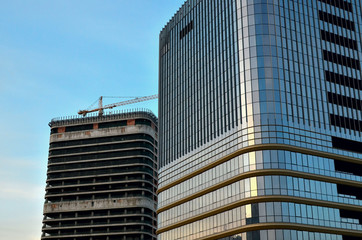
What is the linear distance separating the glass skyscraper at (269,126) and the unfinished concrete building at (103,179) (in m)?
44.6

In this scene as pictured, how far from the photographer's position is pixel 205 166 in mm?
98000

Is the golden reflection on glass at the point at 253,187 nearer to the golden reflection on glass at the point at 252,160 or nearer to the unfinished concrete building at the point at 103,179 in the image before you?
Result: the golden reflection on glass at the point at 252,160

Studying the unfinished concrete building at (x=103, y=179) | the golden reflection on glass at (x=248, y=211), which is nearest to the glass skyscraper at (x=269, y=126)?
the golden reflection on glass at (x=248, y=211)

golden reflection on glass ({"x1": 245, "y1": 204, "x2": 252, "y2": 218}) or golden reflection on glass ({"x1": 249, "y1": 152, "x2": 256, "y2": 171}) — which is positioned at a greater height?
golden reflection on glass ({"x1": 249, "y1": 152, "x2": 256, "y2": 171})

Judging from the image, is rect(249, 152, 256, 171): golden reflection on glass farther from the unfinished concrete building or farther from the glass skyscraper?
the unfinished concrete building

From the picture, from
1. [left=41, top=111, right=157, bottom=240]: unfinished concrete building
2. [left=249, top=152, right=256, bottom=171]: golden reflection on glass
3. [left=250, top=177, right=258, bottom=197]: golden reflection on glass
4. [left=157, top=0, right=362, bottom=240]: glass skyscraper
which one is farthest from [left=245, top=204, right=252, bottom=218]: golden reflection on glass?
[left=41, top=111, right=157, bottom=240]: unfinished concrete building

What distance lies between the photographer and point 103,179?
6280 inches

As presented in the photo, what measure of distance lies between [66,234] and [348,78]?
321 ft

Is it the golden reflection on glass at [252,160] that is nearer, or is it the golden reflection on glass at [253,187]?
the golden reflection on glass at [253,187]

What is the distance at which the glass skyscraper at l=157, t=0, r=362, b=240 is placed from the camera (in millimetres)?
85438

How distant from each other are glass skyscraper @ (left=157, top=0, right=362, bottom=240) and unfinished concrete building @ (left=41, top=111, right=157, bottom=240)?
44.6 m

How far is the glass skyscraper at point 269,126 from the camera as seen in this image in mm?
85438

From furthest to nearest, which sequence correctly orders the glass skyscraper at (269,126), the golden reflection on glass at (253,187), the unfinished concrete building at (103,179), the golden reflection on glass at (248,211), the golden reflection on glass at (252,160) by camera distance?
the unfinished concrete building at (103,179) < the golden reflection on glass at (252,160) < the glass skyscraper at (269,126) < the golden reflection on glass at (253,187) < the golden reflection on glass at (248,211)

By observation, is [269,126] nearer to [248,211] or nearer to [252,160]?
[252,160]
